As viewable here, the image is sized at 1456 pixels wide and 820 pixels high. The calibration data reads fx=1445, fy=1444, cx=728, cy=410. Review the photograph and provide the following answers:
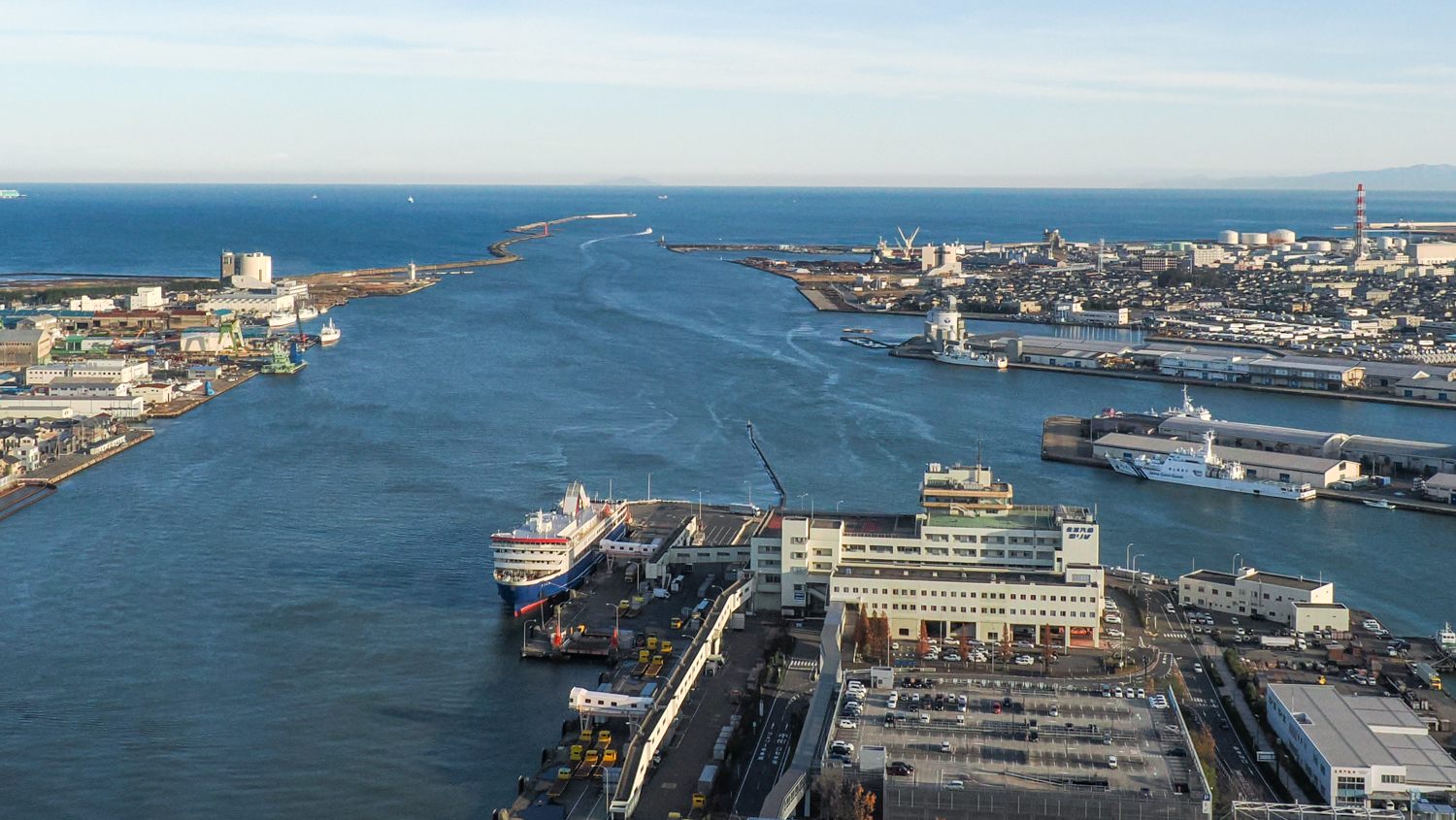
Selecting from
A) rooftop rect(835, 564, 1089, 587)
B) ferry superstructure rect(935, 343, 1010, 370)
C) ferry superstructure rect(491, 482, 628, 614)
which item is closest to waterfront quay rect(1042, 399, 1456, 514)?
rooftop rect(835, 564, 1089, 587)

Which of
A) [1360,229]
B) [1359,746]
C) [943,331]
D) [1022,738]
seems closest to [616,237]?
[1360,229]

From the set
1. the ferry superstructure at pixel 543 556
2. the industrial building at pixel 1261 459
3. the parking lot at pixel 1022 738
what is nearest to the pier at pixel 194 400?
the ferry superstructure at pixel 543 556

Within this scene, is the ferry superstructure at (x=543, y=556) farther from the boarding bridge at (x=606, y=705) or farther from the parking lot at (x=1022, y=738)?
the parking lot at (x=1022, y=738)

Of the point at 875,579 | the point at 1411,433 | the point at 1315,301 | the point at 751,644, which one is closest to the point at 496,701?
the point at 751,644

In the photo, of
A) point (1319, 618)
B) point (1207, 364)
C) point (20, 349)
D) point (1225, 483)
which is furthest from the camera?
point (1207, 364)

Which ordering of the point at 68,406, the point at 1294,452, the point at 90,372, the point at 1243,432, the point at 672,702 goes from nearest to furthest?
the point at 672,702
the point at 1294,452
the point at 1243,432
the point at 68,406
the point at 90,372

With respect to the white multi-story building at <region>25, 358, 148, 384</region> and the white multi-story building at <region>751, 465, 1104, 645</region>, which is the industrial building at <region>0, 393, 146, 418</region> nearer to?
the white multi-story building at <region>25, 358, 148, 384</region>

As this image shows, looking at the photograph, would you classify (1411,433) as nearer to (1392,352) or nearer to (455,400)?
(1392,352)

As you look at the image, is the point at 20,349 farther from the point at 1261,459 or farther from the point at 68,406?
the point at 1261,459
